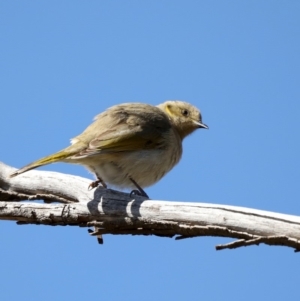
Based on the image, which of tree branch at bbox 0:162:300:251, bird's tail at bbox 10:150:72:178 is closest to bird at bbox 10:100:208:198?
bird's tail at bbox 10:150:72:178

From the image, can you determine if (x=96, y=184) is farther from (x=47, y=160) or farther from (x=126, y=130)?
(x=126, y=130)

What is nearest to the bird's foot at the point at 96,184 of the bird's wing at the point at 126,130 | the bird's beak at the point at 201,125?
the bird's wing at the point at 126,130

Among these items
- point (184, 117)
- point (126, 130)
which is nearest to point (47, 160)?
point (126, 130)

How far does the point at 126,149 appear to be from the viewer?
26.2ft

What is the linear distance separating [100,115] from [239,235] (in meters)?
3.31

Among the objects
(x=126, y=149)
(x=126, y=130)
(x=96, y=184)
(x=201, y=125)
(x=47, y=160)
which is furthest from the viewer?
(x=201, y=125)

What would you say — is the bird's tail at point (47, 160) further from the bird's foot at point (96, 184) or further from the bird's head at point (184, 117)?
the bird's head at point (184, 117)

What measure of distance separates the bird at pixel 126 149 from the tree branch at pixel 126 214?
0.34 m

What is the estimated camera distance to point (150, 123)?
862cm

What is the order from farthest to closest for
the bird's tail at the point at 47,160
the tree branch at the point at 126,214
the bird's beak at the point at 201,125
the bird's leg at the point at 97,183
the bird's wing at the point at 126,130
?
the bird's beak at the point at 201,125 < the bird's wing at the point at 126,130 < the bird's leg at the point at 97,183 < the bird's tail at the point at 47,160 < the tree branch at the point at 126,214

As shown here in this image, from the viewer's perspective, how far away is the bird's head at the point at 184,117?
9781 millimetres

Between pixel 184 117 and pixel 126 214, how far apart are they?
130 inches

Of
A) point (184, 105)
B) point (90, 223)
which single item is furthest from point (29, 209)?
point (184, 105)

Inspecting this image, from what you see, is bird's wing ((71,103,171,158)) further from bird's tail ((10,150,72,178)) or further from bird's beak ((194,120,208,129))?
bird's beak ((194,120,208,129))
